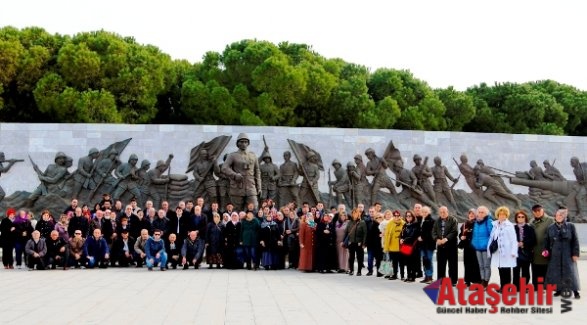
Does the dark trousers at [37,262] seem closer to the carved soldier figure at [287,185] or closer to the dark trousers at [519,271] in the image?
the carved soldier figure at [287,185]

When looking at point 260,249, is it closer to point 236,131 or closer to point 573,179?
point 236,131

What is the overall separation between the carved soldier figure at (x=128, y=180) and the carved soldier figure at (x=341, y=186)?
5441 mm

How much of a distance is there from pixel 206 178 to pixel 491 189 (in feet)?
28.9

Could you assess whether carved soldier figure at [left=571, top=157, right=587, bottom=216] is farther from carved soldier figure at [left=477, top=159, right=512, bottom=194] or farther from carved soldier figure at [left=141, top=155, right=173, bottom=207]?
carved soldier figure at [left=141, top=155, right=173, bottom=207]

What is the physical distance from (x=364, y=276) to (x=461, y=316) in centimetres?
545

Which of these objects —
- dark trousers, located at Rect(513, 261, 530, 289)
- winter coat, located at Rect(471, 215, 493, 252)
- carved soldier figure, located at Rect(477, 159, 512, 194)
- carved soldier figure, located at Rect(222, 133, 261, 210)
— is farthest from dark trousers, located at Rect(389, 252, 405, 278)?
carved soldier figure, located at Rect(477, 159, 512, 194)

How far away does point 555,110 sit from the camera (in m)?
38.2

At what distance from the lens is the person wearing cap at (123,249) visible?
14469 millimetres

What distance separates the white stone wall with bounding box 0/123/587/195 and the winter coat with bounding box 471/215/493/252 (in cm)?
1050

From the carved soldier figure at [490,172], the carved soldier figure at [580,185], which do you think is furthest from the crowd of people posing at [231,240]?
the carved soldier figure at [580,185]

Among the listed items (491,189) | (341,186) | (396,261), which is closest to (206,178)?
(341,186)

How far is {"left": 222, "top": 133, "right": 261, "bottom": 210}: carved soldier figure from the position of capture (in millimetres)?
17984

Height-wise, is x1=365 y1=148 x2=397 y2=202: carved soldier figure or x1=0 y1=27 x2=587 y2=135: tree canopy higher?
x1=0 y1=27 x2=587 y2=135: tree canopy

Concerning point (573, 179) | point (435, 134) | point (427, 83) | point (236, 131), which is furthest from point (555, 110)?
point (236, 131)
